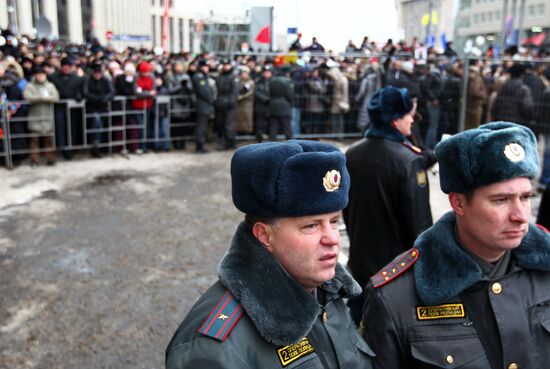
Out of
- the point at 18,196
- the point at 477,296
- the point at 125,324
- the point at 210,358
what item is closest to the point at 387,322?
the point at 477,296

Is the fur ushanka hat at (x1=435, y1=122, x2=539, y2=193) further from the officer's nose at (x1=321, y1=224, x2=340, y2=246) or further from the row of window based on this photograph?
the row of window

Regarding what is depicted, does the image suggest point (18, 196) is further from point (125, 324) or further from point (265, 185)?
point (265, 185)

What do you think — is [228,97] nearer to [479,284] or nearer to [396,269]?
[396,269]

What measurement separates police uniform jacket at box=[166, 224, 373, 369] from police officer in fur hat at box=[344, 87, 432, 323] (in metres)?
2.10

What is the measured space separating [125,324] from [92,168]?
6816mm

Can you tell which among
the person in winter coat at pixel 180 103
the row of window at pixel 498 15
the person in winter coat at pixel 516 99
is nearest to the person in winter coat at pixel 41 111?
the person in winter coat at pixel 180 103

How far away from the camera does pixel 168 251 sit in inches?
287

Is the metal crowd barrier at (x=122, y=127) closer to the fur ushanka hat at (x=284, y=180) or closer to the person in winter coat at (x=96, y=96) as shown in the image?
the person in winter coat at (x=96, y=96)

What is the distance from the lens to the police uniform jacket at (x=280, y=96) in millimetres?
13484

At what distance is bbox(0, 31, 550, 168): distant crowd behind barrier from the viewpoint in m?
11.2

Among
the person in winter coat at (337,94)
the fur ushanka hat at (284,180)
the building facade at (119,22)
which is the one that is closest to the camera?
the fur ushanka hat at (284,180)

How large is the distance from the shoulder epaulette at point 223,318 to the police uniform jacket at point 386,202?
2.42m

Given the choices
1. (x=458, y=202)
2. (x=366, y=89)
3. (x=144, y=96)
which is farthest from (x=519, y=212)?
(x=366, y=89)

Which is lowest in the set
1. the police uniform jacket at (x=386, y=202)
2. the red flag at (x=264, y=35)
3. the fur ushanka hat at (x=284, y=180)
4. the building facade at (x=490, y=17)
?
the police uniform jacket at (x=386, y=202)
